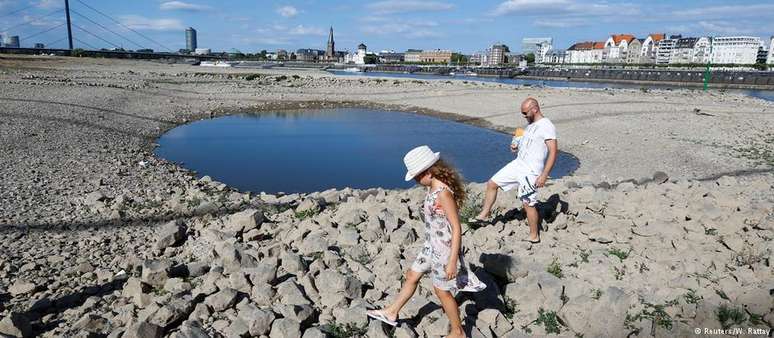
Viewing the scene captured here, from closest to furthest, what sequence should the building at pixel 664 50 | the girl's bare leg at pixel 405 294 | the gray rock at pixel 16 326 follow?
the girl's bare leg at pixel 405 294 < the gray rock at pixel 16 326 < the building at pixel 664 50

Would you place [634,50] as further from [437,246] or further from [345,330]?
[345,330]

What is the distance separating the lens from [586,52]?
179375 mm

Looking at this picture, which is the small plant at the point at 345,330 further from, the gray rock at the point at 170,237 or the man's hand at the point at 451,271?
the gray rock at the point at 170,237

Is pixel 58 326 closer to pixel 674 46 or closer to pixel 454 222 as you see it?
pixel 454 222

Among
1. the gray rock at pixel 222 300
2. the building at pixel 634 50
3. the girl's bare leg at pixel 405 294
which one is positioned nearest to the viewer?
the girl's bare leg at pixel 405 294

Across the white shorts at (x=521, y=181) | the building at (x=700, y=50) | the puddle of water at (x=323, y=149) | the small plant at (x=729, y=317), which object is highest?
the building at (x=700, y=50)

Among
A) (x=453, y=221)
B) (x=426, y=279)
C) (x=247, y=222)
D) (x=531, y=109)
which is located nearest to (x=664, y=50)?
(x=531, y=109)

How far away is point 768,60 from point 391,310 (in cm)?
19433

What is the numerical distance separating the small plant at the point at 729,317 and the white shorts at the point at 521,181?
88.3 inches

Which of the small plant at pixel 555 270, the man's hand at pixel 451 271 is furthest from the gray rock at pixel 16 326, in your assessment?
the small plant at pixel 555 270

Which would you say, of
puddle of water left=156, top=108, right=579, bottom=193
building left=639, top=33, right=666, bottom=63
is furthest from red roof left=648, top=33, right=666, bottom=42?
puddle of water left=156, top=108, right=579, bottom=193

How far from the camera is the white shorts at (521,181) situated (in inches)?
232

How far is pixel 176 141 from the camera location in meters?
19.2

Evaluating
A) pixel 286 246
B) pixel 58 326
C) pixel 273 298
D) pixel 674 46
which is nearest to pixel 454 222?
pixel 273 298
